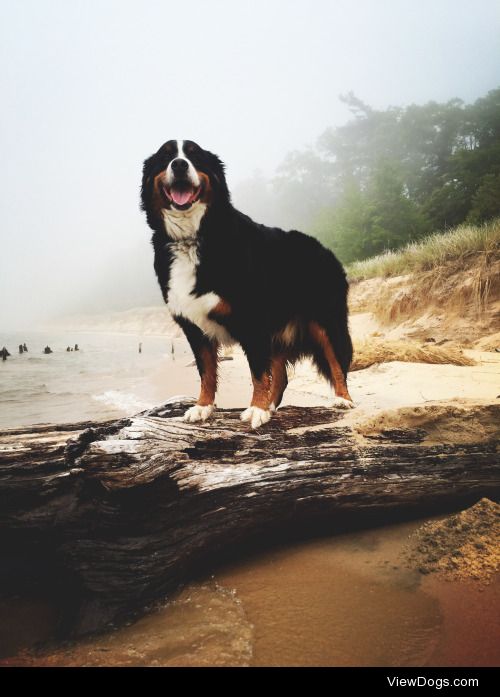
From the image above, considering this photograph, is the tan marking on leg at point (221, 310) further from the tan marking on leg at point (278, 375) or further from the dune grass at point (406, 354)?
the dune grass at point (406, 354)

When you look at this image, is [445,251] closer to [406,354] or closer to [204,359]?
[406,354]

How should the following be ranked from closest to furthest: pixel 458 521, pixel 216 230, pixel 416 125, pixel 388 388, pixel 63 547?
pixel 63 547
pixel 458 521
pixel 216 230
pixel 388 388
pixel 416 125

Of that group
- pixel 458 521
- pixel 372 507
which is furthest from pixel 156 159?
pixel 458 521

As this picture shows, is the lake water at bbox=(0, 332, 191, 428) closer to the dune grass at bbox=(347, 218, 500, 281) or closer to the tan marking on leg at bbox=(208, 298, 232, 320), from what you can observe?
the tan marking on leg at bbox=(208, 298, 232, 320)

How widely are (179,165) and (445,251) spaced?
8.56m

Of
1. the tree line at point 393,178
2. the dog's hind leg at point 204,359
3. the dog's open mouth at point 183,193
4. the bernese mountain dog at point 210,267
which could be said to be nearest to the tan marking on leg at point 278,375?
the bernese mountain dog at point 210,267

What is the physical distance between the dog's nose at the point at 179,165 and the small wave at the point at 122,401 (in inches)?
167

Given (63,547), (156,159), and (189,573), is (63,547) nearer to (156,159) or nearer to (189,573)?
(189,573)

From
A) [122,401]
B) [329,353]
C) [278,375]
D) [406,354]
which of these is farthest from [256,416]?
[122,401]

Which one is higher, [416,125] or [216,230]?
[416,125]

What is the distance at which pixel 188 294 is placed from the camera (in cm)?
264

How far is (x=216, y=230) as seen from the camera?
2650mm

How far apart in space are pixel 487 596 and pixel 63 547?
5.80 feet

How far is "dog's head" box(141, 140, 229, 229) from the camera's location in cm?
257
